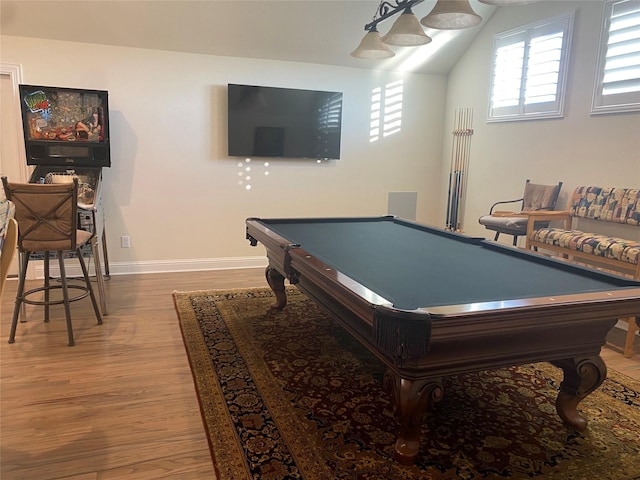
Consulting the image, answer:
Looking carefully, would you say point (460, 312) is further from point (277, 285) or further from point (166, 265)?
point (166, 265)

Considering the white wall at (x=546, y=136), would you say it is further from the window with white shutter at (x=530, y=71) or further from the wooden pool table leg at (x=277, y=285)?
the wooden pool table leg at (x=277, y=285)

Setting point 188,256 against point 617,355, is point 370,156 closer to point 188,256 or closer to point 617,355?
point 188,256

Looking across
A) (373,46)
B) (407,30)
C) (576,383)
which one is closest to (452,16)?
(407,30)

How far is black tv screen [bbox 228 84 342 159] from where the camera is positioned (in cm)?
510

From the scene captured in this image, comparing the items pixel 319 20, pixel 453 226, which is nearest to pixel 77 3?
pixel 319 20

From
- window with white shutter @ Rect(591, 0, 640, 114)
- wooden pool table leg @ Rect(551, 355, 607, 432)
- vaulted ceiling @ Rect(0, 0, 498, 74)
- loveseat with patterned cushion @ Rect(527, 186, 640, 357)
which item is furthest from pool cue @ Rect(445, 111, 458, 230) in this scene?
wooden pool table leg @ Rect(551, 355, 607, 432)

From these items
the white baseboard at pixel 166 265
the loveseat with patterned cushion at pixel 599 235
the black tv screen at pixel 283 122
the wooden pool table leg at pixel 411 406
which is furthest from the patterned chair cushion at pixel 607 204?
the white baseboard at pixel 166 265

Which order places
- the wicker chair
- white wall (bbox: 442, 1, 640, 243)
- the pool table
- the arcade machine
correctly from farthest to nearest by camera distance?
the wicker chair, the arcade machine, white wall (bbox: 442, 1, 640, 243), the pool table

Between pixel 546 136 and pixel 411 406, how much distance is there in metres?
3.70

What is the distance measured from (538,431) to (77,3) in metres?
4.74

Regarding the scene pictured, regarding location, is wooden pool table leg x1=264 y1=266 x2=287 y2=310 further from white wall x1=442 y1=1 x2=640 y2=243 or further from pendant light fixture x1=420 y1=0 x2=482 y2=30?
white wall x1=442 y1=1 x2=640 y2=243

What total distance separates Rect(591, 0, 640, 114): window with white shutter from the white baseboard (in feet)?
12.1

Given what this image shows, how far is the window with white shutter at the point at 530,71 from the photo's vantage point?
14.4ft

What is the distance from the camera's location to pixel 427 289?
1.96 m
